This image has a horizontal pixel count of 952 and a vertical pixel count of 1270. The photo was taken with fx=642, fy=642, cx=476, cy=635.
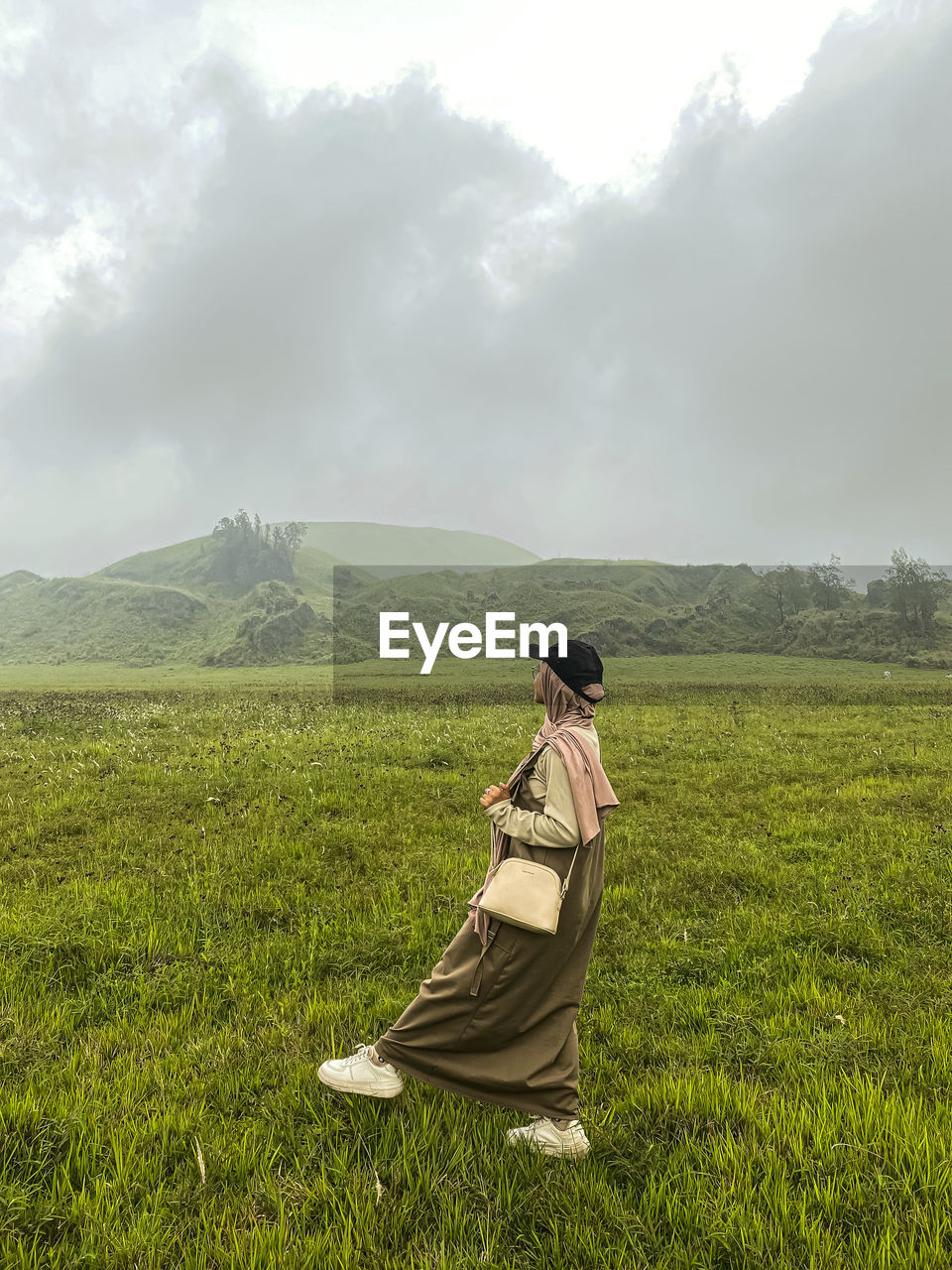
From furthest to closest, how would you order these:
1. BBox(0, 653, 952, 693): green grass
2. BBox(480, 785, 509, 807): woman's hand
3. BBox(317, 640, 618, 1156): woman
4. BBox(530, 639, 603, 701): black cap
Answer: BBox(0, 653, 952, 693): green grass < BBox(530, 639, 603, 701): black cap < BBox(480, 785, 509, 807): woman's hand < BBox(317, 640, 618, 1156): woman

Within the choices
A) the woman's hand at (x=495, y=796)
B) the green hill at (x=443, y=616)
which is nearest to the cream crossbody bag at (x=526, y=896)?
the woman's hand at (x=495, y=796)

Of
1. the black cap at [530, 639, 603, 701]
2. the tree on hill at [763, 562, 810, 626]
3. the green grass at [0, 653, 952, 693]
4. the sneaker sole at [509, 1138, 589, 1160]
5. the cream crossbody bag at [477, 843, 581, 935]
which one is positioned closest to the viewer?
the cream crossbody bag at [477, 843, 581, 935]

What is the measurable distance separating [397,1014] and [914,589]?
354 ft

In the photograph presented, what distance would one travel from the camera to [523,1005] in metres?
4.04

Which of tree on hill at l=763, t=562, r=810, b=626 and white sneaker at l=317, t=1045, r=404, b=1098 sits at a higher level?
tree on hill at l=763, t=562, r=810, b=626

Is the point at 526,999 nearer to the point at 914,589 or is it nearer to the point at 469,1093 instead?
the point at 469,1093

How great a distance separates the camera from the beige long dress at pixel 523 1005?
157 inches

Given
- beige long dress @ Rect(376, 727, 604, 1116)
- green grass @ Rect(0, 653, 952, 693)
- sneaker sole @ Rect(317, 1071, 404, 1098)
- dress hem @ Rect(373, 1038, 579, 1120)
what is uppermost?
beige long dress @ Rect(376, 727, 604, 1116)

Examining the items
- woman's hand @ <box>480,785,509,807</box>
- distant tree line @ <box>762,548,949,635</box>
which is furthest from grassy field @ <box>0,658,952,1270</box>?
distant tree line @ <box>762,548,949,635</box>

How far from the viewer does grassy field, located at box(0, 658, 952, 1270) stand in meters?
3.38

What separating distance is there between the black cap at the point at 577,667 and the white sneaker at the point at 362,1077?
9.25ft

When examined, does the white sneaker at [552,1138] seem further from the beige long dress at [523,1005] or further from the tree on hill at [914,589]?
the tree on hill at [914,589]

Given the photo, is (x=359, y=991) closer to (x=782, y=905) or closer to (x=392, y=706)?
(x=782, y=905)

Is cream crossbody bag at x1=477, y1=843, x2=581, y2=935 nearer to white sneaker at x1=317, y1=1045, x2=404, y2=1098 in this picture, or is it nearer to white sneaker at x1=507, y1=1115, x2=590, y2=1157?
white sneaker at x1=507, y1=1115, x2=590, y2=1157
